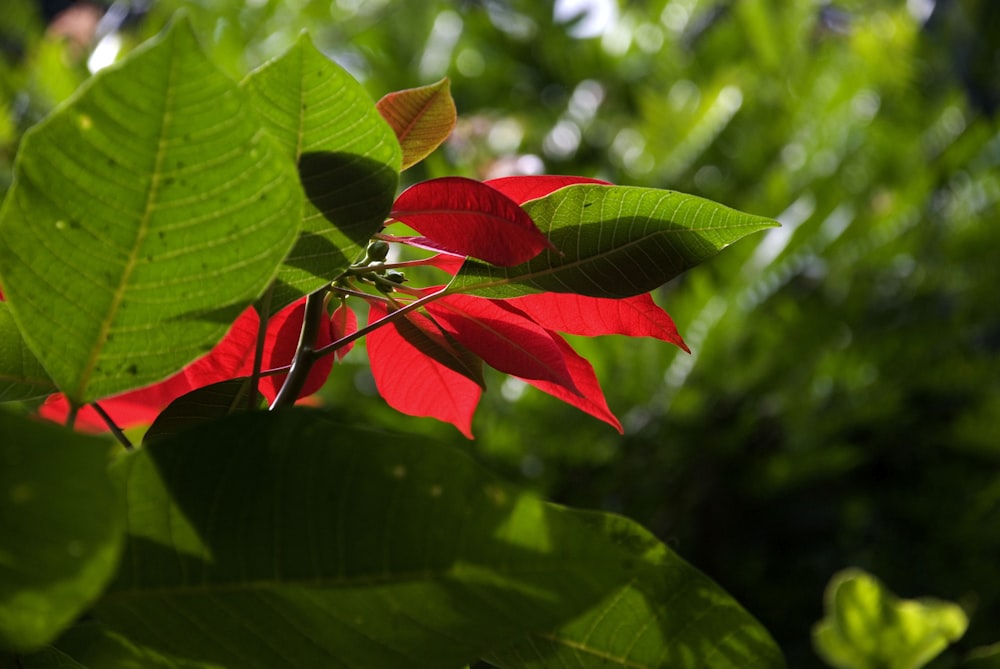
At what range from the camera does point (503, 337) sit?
297mm

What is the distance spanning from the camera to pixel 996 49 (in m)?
1.96

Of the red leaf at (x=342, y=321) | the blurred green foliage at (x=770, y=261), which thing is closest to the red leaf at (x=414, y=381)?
the red leaf at (x=342, y=321)

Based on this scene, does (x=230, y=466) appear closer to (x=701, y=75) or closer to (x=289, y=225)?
(x=289, y=225)

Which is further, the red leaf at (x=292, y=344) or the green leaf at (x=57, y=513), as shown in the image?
the red leaf at (x=292, y=344)

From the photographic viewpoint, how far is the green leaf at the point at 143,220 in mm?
178

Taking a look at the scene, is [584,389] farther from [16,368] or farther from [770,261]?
[770,261]

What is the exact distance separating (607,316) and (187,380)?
0.50 feet

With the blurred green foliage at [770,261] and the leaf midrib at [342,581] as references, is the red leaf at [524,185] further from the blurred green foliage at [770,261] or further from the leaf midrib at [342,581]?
the blurred green foliage at [770,261]

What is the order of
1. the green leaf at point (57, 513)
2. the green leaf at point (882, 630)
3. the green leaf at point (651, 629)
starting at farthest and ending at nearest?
the green leaf at point (882, 630) → the green leaf at point (651, 629) → the green leaf at point (57, 513)

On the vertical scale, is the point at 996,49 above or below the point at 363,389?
above

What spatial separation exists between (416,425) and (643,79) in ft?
3.23

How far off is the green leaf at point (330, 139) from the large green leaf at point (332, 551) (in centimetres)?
6

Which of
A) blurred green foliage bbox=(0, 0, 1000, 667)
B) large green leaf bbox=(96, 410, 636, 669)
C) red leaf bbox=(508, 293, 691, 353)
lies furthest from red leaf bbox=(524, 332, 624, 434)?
blurred green foliage bbox=(0, 0, 1000, 667)

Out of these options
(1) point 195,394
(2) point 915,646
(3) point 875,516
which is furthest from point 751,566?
(1) point 195,394
